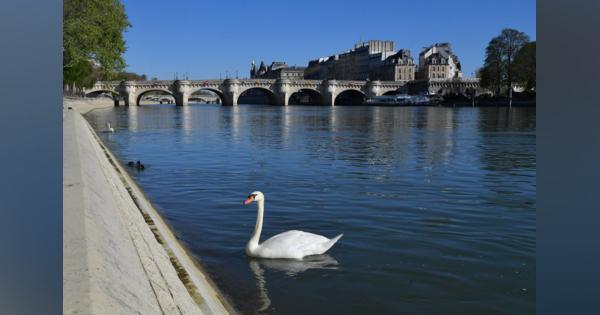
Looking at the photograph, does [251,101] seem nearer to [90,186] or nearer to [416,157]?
[416,157]

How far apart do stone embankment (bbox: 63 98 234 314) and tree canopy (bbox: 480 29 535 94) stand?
272 feet

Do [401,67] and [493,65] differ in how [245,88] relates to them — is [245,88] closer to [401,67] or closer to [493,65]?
[401,67]

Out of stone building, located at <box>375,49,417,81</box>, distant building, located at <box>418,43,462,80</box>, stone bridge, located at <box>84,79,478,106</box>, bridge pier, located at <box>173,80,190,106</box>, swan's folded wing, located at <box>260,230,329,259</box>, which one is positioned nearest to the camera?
swan's folded wing, located at <box>260,230,329,259</box>

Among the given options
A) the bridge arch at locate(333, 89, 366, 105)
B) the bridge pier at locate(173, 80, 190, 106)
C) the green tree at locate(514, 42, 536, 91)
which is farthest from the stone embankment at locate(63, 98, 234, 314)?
the bridge arch at locate(333, 89, 366, 105)

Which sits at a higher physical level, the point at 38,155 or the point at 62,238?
the point at 38,155

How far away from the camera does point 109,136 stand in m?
30.3

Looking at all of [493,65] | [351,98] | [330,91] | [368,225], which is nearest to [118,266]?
[368,225]

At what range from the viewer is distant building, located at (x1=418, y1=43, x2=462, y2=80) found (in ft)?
433

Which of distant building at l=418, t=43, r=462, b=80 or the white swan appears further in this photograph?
distant building at l=418, t=43, r=462, b=80

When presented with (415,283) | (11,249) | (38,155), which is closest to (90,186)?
(38,155)

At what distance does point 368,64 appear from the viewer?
15412 cm

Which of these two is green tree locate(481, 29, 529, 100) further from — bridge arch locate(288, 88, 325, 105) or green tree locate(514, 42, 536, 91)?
bridge arch locate(288, 88, 325, 105)

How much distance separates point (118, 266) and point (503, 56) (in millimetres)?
88575

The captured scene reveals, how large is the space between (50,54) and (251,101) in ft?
541
